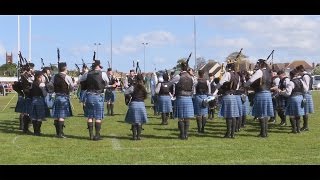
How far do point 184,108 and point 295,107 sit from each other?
Answer: 9.59 ft

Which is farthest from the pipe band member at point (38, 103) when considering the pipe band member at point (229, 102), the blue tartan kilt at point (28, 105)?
the pipe band member at point (229, 102)

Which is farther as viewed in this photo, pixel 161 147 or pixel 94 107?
pixel 94 107

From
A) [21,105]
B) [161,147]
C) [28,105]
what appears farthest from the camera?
[21,105]

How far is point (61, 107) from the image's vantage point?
10.8m

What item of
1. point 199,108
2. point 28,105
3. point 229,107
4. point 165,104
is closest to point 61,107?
point 28,105

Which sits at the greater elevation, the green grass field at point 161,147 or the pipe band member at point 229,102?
the pipe band member at point 229,102

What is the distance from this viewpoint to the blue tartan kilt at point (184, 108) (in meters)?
10.4

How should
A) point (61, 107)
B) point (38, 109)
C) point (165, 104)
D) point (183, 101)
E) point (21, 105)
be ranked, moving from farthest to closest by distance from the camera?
1. point (165, 104)
2. point (21, 105)
3. point (38, 109)
4. point (61, 107)
5. point (183, 101)

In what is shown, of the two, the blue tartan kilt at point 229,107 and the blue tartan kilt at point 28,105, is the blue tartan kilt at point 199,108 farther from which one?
the blue tartan kilt at point 28,105

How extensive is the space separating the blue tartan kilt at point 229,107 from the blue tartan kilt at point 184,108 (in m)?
0.80

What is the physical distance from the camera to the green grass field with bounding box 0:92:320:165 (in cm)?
772

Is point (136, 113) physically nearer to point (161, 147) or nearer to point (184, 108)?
point (184, 108)
